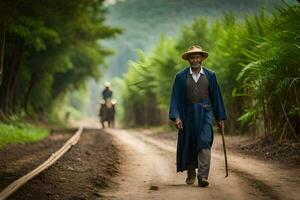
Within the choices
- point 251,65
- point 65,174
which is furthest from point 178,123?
point 251,65

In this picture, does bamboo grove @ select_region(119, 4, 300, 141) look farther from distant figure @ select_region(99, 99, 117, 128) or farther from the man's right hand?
the man's right hand

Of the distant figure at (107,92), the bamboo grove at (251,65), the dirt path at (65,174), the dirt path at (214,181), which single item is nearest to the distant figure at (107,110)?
the distant figure at (107,92)

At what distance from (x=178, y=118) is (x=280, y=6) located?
557cm

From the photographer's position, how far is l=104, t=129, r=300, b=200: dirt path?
7.46m

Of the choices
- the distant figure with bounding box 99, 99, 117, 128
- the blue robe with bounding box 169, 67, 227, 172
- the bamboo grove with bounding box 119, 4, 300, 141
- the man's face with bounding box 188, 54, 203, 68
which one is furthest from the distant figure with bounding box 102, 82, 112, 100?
the man's face with bounding box 188, 54, 203, 68

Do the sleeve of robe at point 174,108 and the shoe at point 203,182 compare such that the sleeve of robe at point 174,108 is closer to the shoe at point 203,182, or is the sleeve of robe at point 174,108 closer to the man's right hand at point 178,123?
the man's right hand at point 178,123

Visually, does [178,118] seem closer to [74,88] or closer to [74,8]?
[74,8]

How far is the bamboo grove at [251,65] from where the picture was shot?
12.3 m

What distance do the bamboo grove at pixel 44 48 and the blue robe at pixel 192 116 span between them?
7982 mm

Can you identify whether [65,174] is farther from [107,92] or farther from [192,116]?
[107,92]

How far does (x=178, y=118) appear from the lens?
8.57 m

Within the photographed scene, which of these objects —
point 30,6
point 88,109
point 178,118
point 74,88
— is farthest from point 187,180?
point 88,109

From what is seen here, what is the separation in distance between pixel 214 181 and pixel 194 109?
3.70 ft

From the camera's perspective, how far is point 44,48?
71.5 feet
